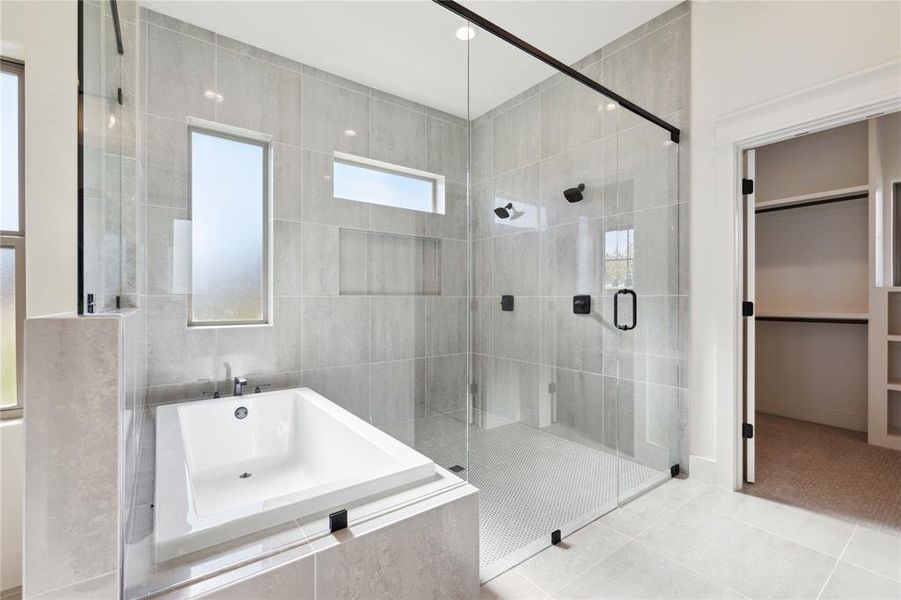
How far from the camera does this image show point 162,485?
1.21 m

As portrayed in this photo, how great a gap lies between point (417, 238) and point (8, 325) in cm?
157

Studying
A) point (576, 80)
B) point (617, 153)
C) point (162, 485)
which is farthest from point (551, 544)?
point (576, 80)

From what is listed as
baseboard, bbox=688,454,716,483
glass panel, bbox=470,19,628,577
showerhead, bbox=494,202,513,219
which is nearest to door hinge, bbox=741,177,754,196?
glass panel, bbox=470,19,628,577

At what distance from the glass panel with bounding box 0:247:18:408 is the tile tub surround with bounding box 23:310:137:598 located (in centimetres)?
93

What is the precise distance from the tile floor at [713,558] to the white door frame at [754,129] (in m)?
0.36

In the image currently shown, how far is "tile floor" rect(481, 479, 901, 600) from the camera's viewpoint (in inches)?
56.5

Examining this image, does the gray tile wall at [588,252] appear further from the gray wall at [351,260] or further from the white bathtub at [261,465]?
the white bathtub at [261,465]

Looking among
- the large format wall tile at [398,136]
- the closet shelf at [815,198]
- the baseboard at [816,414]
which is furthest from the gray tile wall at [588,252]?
the baseboard at [816,414]

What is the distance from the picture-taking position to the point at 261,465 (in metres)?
1.79

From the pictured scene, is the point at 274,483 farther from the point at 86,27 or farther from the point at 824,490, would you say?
the point at 824,490

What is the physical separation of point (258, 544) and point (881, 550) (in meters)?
2.43

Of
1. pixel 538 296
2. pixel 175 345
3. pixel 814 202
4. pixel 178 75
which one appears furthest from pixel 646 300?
pixel 178 75

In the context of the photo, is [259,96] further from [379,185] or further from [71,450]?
[71,450]

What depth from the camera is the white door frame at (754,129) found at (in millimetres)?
1776
